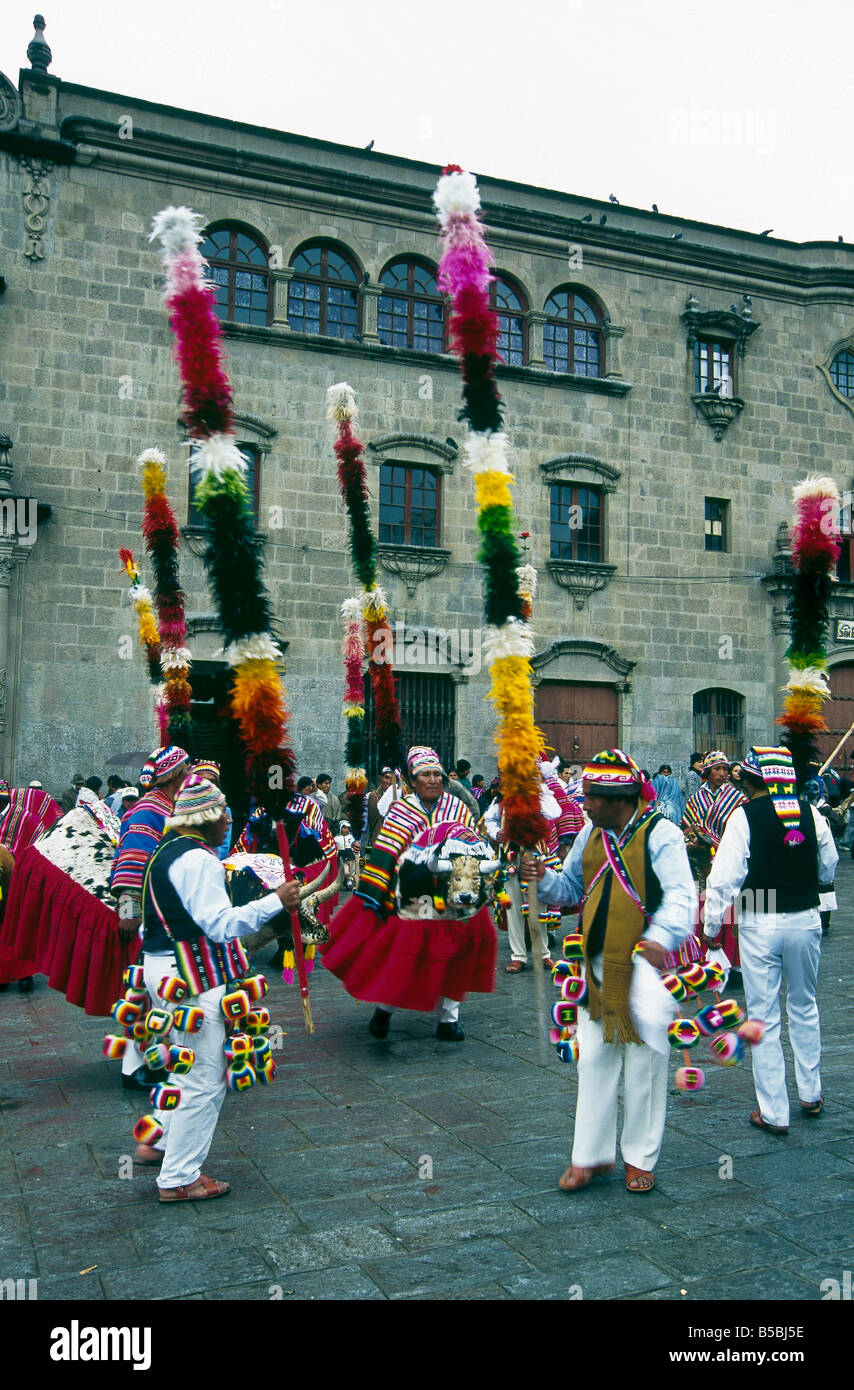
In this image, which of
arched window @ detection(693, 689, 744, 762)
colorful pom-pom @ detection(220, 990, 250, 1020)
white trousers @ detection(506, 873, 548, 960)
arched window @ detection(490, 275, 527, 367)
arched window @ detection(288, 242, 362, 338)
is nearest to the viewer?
colorful pom-pom @ detection(220, 990, 250, 1020)

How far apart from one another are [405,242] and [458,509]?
490 cm

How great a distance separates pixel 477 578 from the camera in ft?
64.0

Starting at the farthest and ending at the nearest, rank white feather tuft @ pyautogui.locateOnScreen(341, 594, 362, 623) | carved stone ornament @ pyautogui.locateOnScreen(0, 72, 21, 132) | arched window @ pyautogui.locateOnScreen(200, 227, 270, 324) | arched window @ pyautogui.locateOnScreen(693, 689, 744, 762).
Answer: arched window @ pyautogui.locateOnScreen(693, 689, 744, 762)
arched window @ pyautogui.locateOnScreen(200, 227, 270, 324)
carved stone ornament @ pyautogui.locateOnScreen(0, 72, 21, 132)
white feather tuft @ pyautogui.locateOnScreen(341, 594, 362, 623)

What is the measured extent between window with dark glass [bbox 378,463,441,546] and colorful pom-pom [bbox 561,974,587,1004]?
48.4 feet

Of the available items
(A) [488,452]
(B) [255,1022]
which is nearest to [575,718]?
(A) [488,452]

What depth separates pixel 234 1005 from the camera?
15.8 feet

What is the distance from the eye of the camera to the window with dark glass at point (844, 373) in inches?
923

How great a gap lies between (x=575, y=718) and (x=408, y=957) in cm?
1371

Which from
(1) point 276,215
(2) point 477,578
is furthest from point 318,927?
(1) point 276,215

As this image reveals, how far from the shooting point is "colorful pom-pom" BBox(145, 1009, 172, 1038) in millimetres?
4754

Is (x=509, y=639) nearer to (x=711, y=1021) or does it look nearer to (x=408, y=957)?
(x=711, y=1021)

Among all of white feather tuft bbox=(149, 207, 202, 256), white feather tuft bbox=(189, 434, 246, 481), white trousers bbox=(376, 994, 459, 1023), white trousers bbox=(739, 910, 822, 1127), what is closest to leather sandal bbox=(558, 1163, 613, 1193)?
white trousers bbox=(739, 910, 822, 1127)

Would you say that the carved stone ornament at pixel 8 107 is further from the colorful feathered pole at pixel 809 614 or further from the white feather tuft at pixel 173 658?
the colorful feathered pole at pixel 809 614

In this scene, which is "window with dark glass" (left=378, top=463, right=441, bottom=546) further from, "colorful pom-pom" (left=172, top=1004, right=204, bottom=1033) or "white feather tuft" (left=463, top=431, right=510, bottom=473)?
"colorful pom-pom" (left=172, top=1004, right=204, bottom=1033)
